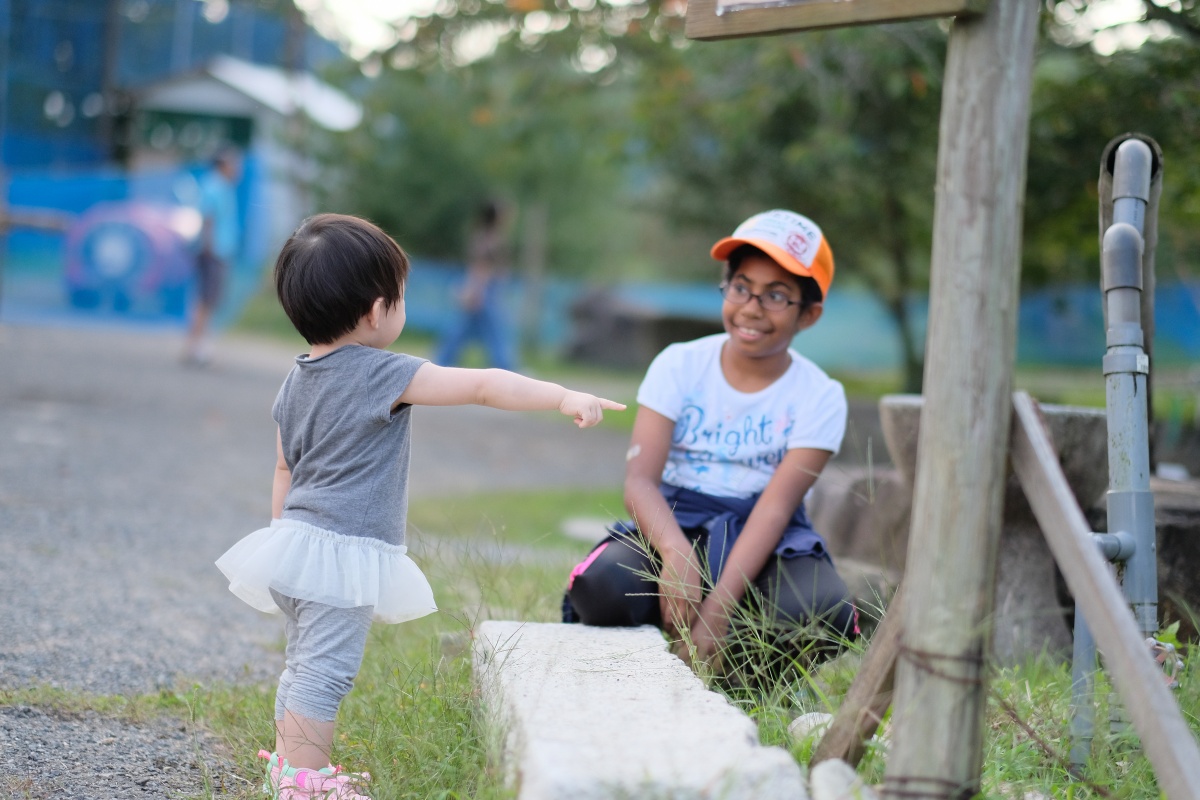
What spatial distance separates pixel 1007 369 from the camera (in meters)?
1.75

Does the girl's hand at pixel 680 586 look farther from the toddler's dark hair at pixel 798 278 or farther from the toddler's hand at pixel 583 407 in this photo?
the toddler's dark hair at pixel 798 278

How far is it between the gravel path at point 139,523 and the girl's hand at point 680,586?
1.02m

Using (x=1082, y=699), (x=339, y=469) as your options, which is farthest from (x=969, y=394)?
(x=339, y=469)

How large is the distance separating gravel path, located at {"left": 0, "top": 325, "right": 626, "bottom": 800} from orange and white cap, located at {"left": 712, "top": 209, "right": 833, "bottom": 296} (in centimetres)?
175

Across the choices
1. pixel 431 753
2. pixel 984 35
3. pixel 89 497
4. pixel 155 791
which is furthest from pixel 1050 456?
pixel 89 497

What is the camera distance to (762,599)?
2.70 metres

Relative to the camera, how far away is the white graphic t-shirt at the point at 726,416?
3023 mm

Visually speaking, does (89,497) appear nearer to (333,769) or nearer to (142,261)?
(333,769)

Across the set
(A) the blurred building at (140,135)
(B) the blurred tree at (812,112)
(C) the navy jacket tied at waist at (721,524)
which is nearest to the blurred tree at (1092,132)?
(B) the blurred tree at (812,112)

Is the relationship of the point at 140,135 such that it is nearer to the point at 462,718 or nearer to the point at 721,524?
the point at 721,524

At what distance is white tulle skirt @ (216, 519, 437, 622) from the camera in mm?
2334

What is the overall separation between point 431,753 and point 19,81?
1704cm

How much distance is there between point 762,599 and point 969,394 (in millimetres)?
1086

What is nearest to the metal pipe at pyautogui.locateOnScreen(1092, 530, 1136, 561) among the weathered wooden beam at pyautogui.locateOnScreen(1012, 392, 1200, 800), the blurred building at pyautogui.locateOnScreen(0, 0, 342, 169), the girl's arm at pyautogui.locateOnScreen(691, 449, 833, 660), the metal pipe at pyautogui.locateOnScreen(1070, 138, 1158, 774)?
the metal pipe at pyautogui.locateOnScreen(1070, 138, 1158, 774)
